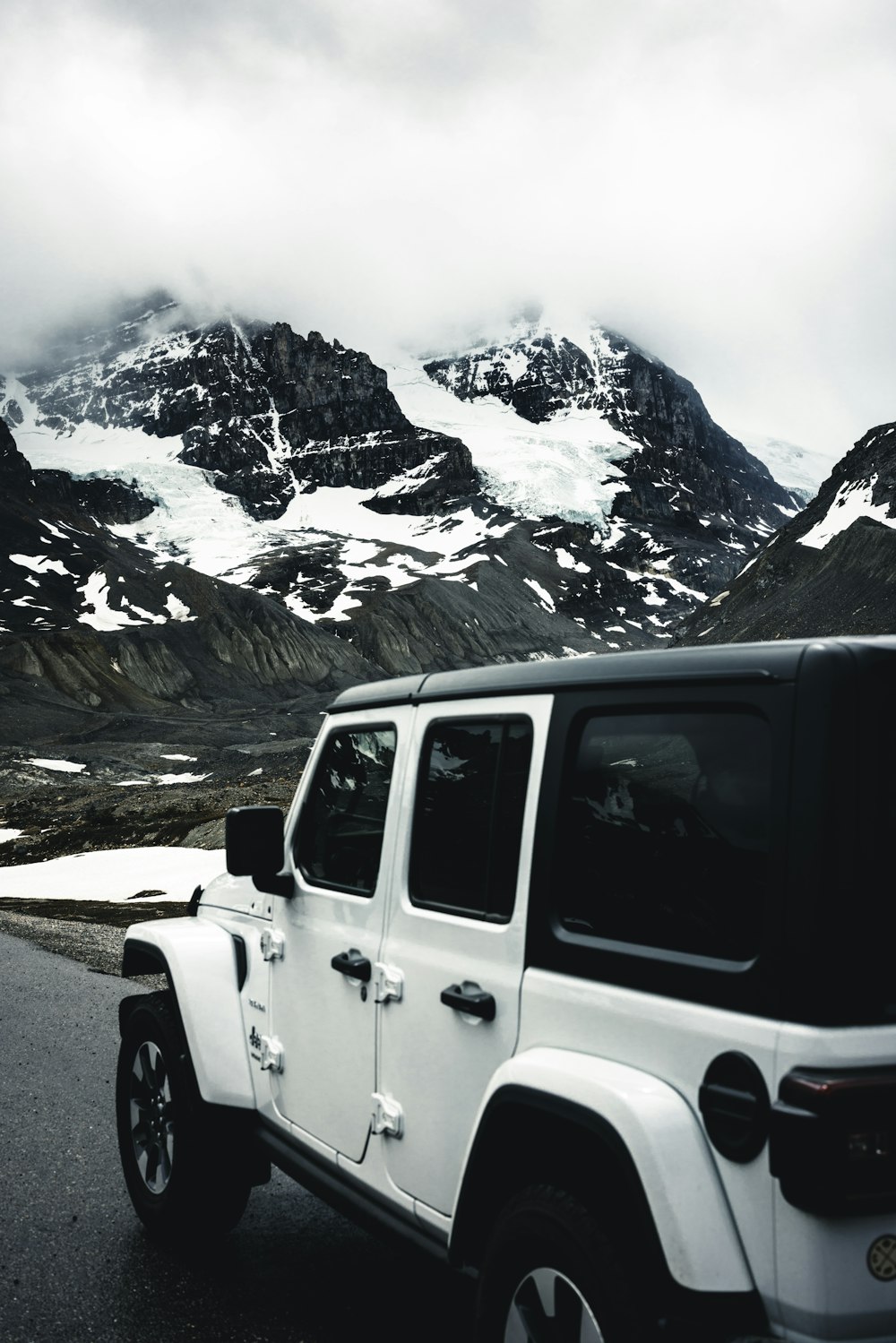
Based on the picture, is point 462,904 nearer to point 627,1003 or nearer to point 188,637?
point 627,1003

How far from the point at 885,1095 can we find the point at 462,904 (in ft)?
4.28

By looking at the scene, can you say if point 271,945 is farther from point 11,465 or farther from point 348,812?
point 11,465

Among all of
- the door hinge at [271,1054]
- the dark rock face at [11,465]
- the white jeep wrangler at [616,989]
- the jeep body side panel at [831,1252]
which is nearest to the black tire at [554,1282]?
the white jeep wrangler at [616,989]

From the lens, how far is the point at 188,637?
119188 mm

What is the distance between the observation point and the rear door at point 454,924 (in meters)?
2.91

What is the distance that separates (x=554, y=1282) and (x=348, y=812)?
1724 mm

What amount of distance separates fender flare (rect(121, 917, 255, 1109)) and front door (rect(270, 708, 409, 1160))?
0.87 ft

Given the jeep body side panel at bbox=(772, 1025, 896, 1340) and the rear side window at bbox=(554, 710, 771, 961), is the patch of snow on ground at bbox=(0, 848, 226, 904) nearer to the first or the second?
the rear side window at bbox=(554, 710, 771, 961)

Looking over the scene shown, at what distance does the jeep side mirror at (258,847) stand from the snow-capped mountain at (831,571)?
40.3 m

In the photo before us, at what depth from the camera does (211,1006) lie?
426 centimetres

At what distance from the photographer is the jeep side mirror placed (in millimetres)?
3910

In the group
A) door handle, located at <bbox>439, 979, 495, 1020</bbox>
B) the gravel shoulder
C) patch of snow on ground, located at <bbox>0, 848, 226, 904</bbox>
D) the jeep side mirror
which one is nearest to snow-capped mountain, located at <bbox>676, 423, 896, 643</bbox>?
patch of snow on ground, located at <bbox>0, 848, 226, 904</bbox>

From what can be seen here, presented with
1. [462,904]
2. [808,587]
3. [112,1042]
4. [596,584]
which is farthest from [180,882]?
[596,584]

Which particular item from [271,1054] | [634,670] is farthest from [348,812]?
[634,670]
